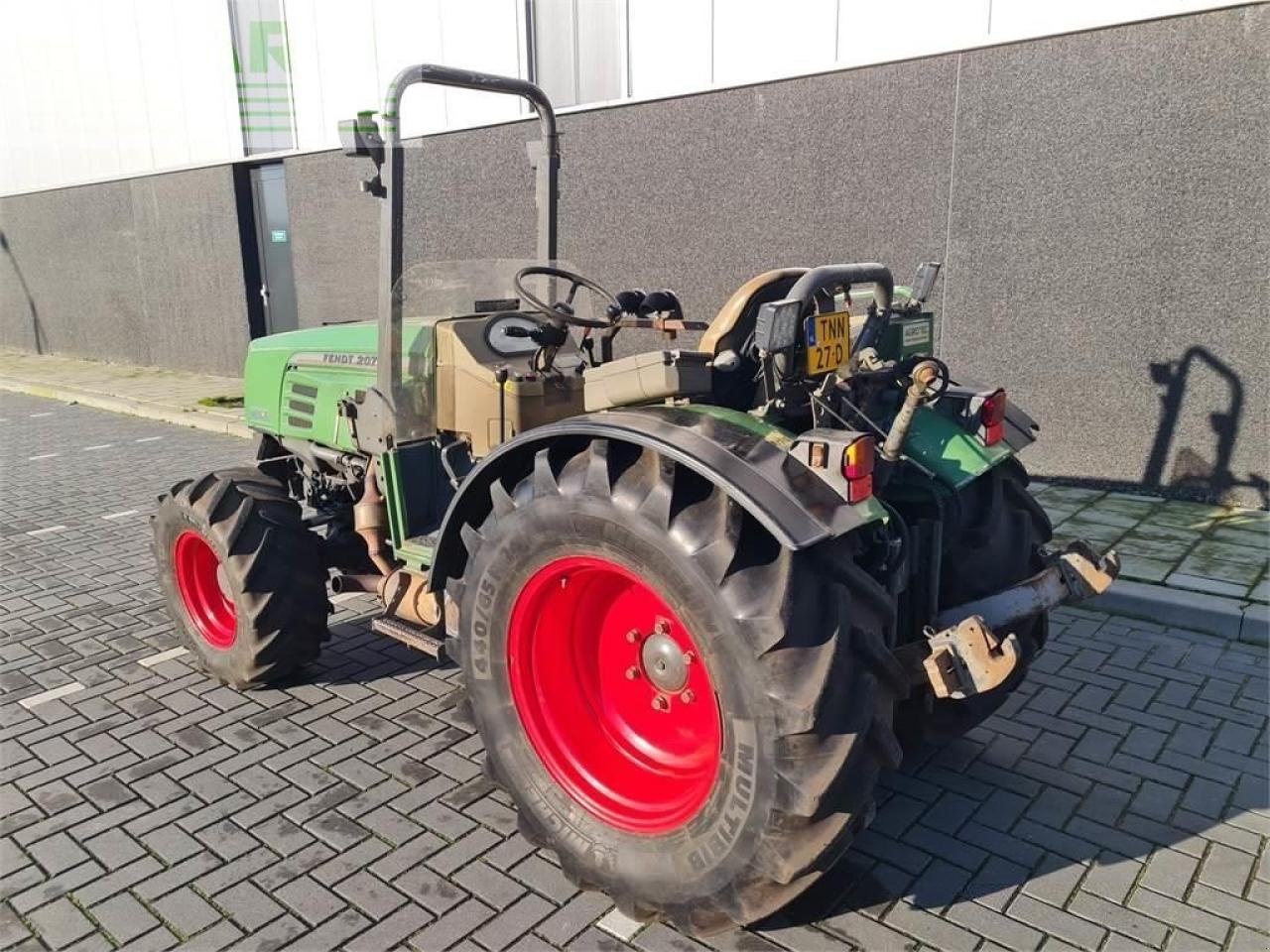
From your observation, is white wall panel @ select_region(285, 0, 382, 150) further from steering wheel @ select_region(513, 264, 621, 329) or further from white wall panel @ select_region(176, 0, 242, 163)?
steering wheel @ select_region(513, 264, 621, 329)

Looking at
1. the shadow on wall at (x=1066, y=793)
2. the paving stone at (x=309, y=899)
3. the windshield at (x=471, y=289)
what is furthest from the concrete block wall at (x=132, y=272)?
the paving stone at (x=309, y=899)

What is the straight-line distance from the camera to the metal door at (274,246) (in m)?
11.6

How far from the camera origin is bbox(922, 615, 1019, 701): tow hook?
2461mm

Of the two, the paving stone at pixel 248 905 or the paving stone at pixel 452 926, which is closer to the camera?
the paving stone at pixel 452 926

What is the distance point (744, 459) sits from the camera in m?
2.33

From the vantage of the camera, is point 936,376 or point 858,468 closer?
point 858,468

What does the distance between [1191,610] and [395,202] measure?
3.89m

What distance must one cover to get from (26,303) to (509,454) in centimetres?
1651

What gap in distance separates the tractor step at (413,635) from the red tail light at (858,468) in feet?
5.49

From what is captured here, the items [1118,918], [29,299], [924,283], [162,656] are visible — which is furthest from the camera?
[29,299]

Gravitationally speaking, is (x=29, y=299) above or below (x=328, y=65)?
below

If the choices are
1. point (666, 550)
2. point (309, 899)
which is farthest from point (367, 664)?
point (666, 550)

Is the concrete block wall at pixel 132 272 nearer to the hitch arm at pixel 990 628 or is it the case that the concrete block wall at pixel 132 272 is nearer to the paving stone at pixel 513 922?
the paving stone at pixel 513 922

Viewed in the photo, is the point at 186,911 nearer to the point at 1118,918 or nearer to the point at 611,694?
the point at 611,694
